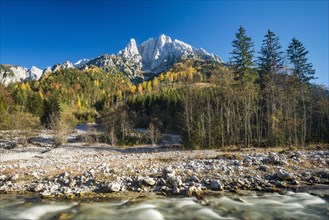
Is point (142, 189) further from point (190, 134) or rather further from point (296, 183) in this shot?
point (190, 134)

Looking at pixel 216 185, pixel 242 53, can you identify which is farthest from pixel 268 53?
pixel 216 185

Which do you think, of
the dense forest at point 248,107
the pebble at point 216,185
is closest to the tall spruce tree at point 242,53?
the dense forest at point 248,107

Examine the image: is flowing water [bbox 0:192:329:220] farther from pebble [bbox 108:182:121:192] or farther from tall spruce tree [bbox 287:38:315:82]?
tall spruce tree [bbox 287:38:315:82]

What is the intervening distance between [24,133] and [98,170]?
87.9 ft

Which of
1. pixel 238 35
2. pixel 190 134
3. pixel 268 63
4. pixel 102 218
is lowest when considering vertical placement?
pixel 102 218

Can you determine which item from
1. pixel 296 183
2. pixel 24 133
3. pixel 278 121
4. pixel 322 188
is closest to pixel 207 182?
pixel 296 183

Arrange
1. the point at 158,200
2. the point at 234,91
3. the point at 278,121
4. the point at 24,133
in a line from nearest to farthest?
the point at 158,200, the point at 278,121, the point at 234,91, the point at 24,133

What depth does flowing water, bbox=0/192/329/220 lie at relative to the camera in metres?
A: 6.08

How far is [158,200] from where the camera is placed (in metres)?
7.12

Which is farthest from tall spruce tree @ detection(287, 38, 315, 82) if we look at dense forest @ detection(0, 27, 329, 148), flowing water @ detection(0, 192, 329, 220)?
flowing water @ detection(0, 192, 329, 220)

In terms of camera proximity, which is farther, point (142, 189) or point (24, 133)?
point (24, 133)

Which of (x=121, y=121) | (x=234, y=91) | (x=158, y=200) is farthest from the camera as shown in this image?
(x=121, y=121)

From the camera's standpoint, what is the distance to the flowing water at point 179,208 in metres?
6.08

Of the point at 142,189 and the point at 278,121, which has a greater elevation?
the point at 278,121
